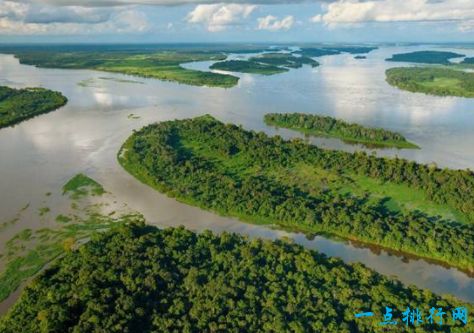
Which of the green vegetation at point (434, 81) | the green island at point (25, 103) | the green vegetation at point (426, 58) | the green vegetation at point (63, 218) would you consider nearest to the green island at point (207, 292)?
the green vegetation at point (63, 218)

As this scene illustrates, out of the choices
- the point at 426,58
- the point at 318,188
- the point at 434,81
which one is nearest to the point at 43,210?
the point at 318,188

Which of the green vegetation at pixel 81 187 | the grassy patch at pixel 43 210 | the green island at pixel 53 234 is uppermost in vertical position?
the green vegetation at pixel 81 187

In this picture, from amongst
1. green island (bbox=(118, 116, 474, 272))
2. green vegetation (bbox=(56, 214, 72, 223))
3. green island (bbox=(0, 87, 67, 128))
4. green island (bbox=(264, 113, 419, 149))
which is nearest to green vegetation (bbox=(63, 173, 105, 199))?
green vegetation (bbox=(56, 214, 72, 223))

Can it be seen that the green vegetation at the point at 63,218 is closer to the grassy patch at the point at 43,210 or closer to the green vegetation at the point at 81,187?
the grassy patch at the point at 43,210

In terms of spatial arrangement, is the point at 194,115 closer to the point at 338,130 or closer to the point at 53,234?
the point at 338,130

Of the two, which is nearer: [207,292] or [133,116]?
[207,292]

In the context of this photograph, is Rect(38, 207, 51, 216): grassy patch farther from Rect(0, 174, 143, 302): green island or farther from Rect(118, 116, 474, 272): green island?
Rect(118, 116, 474, 272): green island
